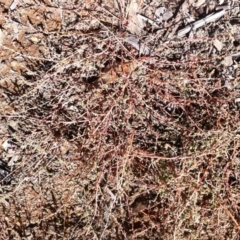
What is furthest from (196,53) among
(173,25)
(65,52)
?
(65,52)

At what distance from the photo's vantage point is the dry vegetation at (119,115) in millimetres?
2043

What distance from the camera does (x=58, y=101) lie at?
6.73 ft

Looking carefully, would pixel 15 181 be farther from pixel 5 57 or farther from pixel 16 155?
pixel 5 57

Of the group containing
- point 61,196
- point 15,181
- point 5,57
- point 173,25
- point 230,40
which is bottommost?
point 61,196

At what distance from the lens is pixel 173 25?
2.08 meters

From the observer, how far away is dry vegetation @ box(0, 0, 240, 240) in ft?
6.70

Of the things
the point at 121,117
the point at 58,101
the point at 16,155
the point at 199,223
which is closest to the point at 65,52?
the point at 58,101

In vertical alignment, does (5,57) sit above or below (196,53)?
above

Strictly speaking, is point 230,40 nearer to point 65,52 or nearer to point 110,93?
point 110,93

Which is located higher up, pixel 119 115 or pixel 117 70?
pixel 117 70

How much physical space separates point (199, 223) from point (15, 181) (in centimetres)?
89

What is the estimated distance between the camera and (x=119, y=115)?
205cm

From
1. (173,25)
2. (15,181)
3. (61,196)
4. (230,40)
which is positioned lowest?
(61,196)

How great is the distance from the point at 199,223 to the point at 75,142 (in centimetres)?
70
